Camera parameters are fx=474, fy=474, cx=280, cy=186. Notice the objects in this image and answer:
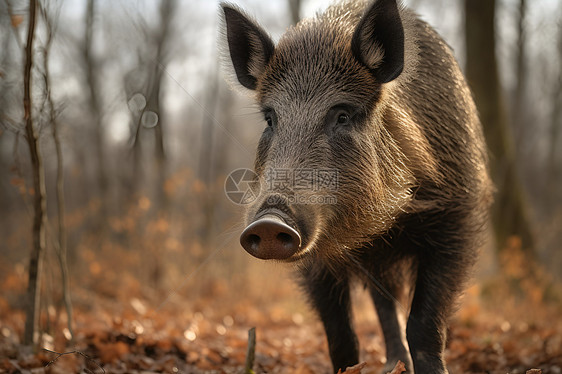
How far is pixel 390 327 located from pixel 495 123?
4.92 m

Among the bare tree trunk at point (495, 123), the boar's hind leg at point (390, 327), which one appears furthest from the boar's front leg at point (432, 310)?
the bare tree trunk at point (495, 123)

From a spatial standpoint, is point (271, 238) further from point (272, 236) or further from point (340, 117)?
point (340, 117)

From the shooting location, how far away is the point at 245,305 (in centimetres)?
833

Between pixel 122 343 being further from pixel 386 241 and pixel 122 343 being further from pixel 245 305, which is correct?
pixel 245 305

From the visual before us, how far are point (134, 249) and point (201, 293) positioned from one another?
156 centimetres

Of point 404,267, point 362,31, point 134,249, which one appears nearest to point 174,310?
point 134,249

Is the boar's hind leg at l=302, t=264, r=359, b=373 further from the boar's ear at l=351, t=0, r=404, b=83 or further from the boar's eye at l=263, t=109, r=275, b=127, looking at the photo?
the boar's ear at l=351, t=0, r=404, b=83

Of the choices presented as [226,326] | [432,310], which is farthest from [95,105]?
[432,310]

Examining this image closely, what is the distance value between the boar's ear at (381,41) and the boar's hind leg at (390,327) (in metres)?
1.75

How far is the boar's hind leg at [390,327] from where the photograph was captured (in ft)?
12.2

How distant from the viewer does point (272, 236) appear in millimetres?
2062

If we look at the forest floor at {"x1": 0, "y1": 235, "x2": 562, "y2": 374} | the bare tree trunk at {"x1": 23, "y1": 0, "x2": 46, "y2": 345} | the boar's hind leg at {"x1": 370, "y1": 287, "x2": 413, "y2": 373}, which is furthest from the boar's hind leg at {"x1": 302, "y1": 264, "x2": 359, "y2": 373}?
the bare tree trunk at {"x1": 23, "y1": 0, "x2": 46, "y2": 345}

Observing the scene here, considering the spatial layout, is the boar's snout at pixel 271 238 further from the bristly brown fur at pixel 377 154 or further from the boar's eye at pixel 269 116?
the boar's eye at pixel 269 116

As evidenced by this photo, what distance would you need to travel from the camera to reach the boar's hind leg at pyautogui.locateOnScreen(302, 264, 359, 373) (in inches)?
129
